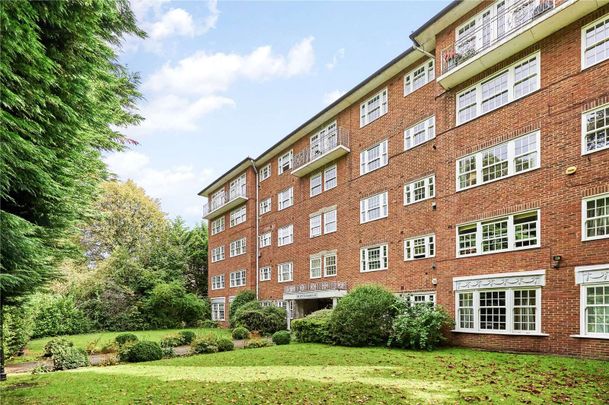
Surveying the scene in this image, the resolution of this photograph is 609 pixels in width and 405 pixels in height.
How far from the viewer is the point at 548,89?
1502 cm

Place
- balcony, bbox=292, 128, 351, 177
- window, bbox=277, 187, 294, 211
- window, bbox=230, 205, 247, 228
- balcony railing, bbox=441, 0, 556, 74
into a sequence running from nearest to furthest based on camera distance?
balcony railing, bbox=441, 0, 556, 74 < balcony, bbox=292, 128, 351, 177 < window, bbox=277, 187, 294, 211 < window, bbox=230, 205, 247, 228

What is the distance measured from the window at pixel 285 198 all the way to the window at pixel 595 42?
2110cm

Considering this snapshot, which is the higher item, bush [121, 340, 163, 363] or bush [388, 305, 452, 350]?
bush [388, 305, 452, 350]

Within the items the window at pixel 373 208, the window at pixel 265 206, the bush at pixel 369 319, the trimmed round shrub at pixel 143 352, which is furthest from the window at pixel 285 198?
the trimmed round shrub at pixel 143 352

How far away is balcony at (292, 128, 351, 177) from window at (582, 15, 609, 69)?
13.5 metres

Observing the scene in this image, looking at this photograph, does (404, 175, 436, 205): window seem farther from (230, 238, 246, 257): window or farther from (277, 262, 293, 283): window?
(230, 238, 246, 257): window

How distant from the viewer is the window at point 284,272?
31.2m

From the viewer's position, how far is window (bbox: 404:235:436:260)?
19562 millimetres

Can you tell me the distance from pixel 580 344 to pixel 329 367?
26.3 feet

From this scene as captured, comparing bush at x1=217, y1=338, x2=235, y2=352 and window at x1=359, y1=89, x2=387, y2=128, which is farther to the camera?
window at x1=359, y1=89, x2=387, y2=128

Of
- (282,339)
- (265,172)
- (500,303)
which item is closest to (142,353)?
(282,339)

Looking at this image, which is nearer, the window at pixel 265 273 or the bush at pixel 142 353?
the bush at pixel 142 353

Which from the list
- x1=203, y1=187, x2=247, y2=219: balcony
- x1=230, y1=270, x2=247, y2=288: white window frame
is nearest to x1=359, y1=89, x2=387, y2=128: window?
x1=203, y1=187, x2=247, y2=219: balcony

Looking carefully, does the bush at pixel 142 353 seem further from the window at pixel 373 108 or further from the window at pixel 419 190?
the window at pixel 373 108
